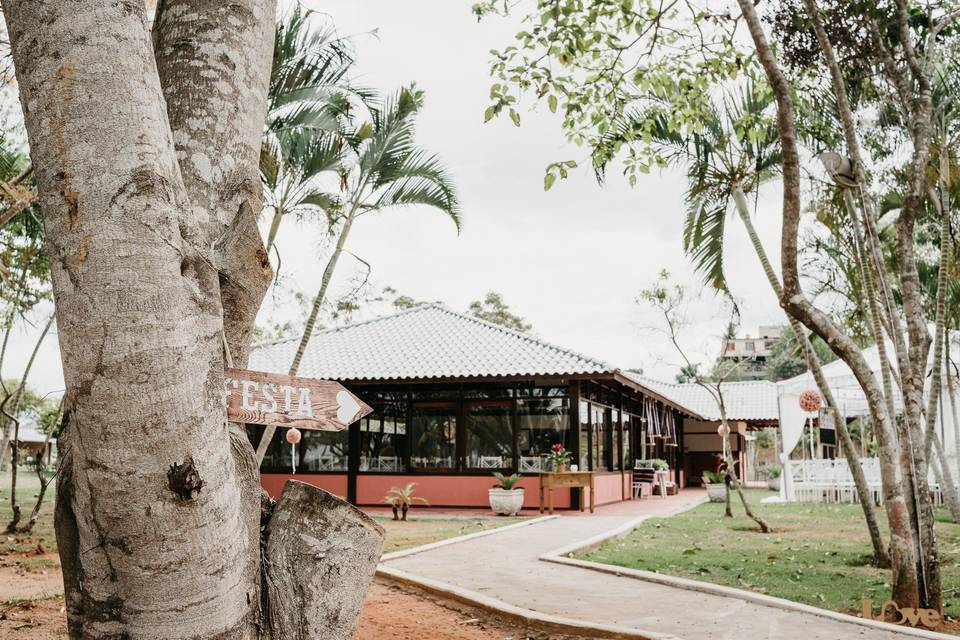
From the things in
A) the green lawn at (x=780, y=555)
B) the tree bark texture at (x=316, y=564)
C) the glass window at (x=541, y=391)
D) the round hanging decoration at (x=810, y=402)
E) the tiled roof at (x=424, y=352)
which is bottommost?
the green lawn at (x=780, y=555)

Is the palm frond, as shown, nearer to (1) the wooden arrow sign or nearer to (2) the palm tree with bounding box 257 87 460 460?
(2) the palm tree with bounding box 257 87 460 460

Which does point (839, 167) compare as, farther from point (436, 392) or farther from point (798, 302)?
point (436, 392)

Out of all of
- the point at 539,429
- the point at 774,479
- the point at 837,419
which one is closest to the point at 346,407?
the point at 837,419

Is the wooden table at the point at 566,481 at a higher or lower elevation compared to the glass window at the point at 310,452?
lower

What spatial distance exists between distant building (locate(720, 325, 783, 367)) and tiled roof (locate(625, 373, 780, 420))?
1.72m

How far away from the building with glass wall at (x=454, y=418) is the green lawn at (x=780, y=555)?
10.9 ft

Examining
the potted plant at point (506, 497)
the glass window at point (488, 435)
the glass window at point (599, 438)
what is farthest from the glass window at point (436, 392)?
the glass window at point (599, 438)

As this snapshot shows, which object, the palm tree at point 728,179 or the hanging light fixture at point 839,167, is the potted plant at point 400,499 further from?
the hanging light fixture at point 839,167

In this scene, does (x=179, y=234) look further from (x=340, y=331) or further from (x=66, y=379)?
(x=340, y=331)

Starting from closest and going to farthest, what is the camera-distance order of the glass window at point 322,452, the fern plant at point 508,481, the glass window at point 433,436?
the fern plant at point 508,481, the glass window at point 433,436, the glass window at point 322,452

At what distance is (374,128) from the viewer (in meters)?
9.98

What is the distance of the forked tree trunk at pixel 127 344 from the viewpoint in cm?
172

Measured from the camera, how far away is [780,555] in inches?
352

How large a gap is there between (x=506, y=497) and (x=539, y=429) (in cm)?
190
